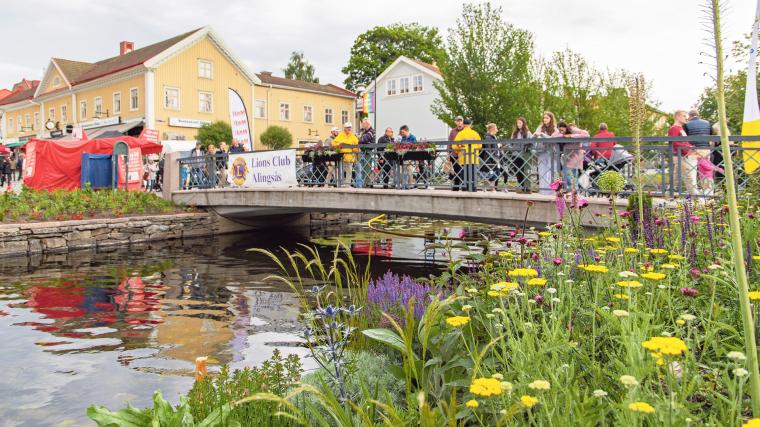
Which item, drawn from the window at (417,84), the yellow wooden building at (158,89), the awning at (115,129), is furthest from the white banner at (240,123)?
the window at (417,84)

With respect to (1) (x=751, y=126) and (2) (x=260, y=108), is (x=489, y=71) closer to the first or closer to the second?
(1) (x=751, y=126)

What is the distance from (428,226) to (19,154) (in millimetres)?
26753

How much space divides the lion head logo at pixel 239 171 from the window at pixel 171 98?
21802 millimetres

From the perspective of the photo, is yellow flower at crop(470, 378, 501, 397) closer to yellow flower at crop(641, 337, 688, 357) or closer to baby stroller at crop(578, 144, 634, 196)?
yellow flower at crop(641, 337, 688, 357)

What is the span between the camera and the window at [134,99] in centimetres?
3764

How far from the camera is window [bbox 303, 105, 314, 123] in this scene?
47719 mm

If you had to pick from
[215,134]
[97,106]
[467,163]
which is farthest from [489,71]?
[97,106]

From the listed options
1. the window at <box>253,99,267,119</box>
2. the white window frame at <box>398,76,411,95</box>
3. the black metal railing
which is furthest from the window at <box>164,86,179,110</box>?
A: the black metal railing

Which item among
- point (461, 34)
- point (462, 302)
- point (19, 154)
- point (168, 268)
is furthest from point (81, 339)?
point (19, 154)

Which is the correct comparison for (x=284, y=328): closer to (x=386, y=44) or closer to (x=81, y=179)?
(x=81, y=179)

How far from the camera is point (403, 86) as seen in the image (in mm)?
44312

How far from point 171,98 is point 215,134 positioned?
5240mm

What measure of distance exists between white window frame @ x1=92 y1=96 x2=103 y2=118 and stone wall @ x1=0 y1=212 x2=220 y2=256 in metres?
26.0

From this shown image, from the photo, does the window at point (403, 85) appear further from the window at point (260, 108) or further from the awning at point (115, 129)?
the awning at point (115, 129)
